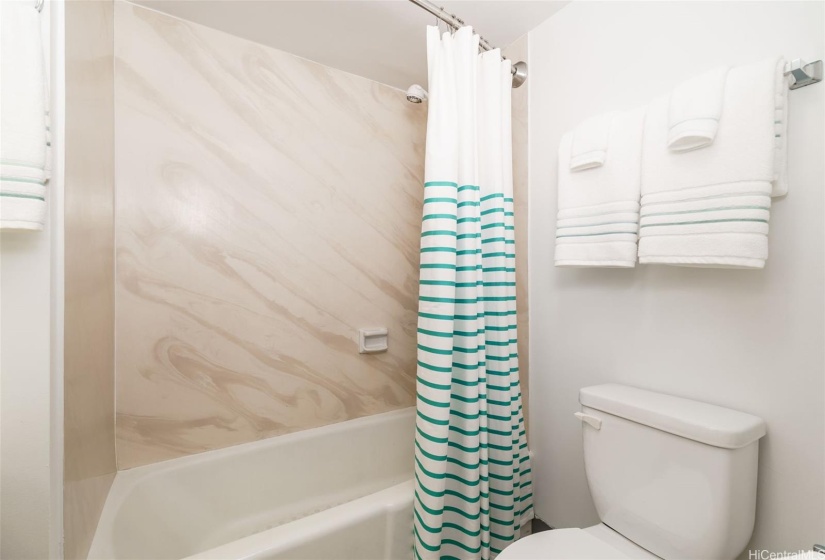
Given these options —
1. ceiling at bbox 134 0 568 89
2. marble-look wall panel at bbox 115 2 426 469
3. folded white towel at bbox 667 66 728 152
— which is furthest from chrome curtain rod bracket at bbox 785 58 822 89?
marble-look wall panel at bbox 115 2 426 469

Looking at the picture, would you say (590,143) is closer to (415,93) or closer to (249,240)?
(415,93)

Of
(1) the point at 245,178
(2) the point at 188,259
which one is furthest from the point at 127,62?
(2) the point at 188,259

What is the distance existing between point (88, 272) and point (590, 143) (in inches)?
62.0

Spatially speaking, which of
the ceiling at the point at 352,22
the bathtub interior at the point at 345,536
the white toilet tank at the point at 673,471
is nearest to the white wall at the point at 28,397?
the bathtub interior at the point at 345,536

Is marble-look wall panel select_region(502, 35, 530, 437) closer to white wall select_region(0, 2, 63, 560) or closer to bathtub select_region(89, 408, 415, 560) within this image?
bathtub select_region(89, 408, 415, 560)

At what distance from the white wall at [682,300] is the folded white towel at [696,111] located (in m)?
0.17

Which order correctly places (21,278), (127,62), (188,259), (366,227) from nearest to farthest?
(21,278)
(127,62)
(188,259)
(366,227)

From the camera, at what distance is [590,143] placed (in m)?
1.18

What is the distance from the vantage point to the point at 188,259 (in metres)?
1.43

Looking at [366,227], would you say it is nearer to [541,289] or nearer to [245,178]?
[245,178]

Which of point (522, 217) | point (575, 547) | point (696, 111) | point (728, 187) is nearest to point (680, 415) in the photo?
point (575, 547)

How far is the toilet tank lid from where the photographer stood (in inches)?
33.0

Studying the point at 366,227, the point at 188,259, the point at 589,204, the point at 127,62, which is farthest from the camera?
the point at 366,227

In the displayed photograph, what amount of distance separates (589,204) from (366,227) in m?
1.05
